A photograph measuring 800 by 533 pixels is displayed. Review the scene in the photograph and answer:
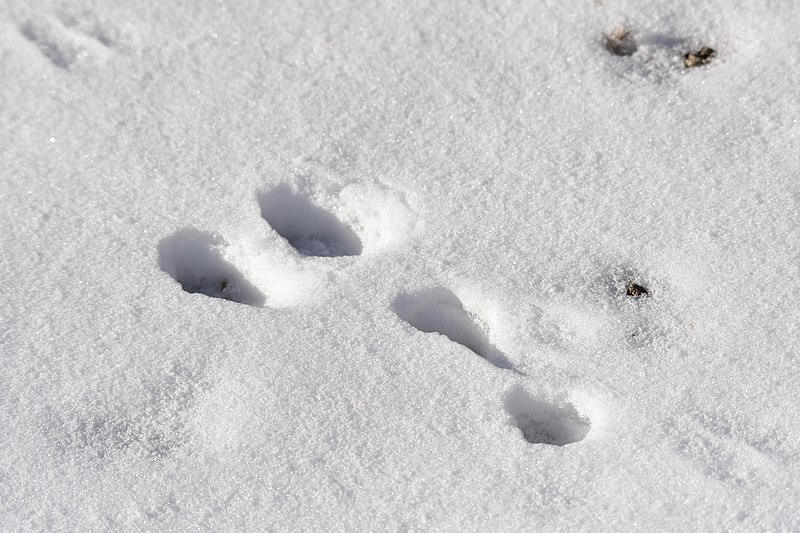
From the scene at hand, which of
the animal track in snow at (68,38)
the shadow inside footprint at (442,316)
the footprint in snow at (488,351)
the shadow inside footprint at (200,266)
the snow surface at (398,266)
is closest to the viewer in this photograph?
the snow surface at (398,266)

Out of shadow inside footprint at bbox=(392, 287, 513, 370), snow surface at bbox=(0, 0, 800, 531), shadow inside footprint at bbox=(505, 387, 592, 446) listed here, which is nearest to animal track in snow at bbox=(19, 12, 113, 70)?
snow surface at bbox=(0, 0, 800, 531)

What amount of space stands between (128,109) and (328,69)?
547mm

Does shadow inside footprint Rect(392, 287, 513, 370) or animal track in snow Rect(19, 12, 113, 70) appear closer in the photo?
shadow inside footprint Rect(392, 287, 513, 370)

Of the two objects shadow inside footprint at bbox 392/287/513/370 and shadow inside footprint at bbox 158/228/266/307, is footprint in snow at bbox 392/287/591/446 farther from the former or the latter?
shadow inside footprint at bbox 158/228/266/307

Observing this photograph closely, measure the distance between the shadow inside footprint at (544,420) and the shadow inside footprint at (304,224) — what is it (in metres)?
0.58

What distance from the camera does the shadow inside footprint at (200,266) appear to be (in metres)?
2.12

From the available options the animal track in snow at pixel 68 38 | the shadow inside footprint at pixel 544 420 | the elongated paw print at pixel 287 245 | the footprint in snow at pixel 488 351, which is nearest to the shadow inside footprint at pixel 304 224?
the elongated paw print at pixel 287 245

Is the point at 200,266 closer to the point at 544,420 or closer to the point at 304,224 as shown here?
the point at 304,224

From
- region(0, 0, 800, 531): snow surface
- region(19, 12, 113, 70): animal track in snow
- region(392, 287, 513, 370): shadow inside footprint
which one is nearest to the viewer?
region(0, 0, 800, 531): snow surface

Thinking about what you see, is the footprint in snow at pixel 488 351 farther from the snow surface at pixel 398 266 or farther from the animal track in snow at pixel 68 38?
the animal track in snow at pixel 68 38

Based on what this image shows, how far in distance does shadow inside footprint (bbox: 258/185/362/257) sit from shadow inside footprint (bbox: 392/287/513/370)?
0.25m

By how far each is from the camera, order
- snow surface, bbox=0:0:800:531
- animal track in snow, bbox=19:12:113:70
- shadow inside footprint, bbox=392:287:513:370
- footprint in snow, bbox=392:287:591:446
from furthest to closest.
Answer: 1. animal track in snow, bbox=19:12:113:70
2. shadow inside footprint, bbox=392:287:513:370
3. footprint in snow, bbox=392:287:591:446
4. snow surface, bbox=0:0:800:531

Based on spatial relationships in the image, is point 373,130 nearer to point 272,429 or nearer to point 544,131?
point 544,131

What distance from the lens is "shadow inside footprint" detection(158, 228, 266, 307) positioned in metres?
2.12
